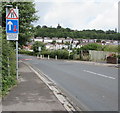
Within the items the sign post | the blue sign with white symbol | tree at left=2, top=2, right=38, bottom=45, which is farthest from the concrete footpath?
tree at left=2, top=2, right=38, bottom=45

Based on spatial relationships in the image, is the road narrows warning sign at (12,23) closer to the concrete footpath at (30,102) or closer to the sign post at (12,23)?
the sign post at (12,23)

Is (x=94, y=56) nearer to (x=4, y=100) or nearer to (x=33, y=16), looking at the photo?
(x=33, y=16)

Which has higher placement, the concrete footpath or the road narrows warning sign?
the road narrows warning sign

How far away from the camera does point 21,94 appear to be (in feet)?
23.4

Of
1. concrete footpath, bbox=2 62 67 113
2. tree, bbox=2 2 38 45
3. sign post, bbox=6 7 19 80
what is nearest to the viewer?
concrete footpath, bbox=2 62 67 113

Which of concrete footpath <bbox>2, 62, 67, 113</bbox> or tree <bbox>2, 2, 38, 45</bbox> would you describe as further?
tree <bbox>2, 2, 38, 45</bbox>

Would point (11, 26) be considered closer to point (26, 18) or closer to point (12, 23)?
point (12, 23)

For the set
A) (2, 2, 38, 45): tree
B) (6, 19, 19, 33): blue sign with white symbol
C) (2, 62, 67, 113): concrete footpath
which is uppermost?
(2, 2, 38, 45): tree

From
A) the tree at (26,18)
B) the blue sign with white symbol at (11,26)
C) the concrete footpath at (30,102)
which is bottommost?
the concrete footpath at (30,102)

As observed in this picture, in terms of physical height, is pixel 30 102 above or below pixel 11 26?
below

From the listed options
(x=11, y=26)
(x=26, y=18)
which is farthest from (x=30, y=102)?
(x=26, y=18)

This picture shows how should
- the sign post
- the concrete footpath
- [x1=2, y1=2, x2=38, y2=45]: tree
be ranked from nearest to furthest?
the concrete footpath < the sign post < [x1=2, y1=2, x2=38, y2=45]: tree

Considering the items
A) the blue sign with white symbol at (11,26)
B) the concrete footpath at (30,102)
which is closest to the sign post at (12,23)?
the blue sign with white symbol at (11,26)

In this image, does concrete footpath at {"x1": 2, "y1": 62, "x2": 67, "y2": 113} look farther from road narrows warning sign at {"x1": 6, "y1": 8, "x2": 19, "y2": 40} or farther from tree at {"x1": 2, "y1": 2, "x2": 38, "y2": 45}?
tree at {"x1": 2, "y1": 2, "x2": 38, "y2": 45}
